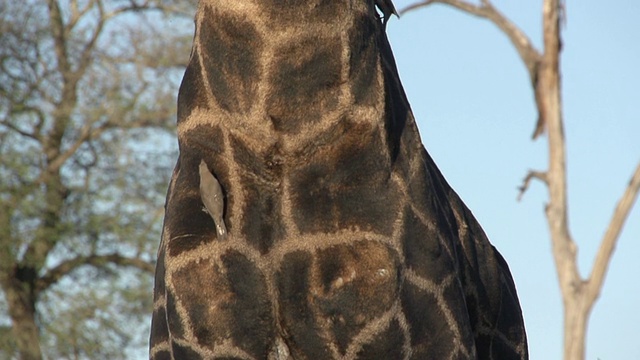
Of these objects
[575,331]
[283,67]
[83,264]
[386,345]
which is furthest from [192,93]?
[83,264]

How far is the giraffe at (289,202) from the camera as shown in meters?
3.30

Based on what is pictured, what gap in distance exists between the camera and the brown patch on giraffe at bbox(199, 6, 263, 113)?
3273 mm

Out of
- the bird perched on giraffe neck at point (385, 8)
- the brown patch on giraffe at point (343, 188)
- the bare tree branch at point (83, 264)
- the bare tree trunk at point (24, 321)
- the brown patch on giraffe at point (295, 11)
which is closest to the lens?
the brown patch on giraffe at point (295, 11)

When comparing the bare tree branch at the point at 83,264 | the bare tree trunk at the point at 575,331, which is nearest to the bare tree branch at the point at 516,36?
the bare tree trunk at the point at 575,331

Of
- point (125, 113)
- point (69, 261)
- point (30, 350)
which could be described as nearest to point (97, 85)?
point (125, 113)

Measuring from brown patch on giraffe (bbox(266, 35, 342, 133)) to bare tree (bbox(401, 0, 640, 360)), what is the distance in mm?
11303

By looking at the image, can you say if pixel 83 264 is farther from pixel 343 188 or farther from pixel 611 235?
pixel 343 188

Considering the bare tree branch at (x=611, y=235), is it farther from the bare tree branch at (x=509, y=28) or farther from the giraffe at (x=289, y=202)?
the giraffe at (x=289, y=202)

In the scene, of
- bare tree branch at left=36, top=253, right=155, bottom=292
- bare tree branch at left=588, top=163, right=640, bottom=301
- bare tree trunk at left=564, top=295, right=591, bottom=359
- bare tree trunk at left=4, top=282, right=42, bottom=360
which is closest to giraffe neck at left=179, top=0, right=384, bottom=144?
bare tree trunk at left=564, top=295, right=591, bottom=359

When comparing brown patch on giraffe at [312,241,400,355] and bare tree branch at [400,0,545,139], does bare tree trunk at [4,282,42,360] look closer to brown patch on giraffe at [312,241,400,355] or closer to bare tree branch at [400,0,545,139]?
bare tree branch at [400,0,545,139]

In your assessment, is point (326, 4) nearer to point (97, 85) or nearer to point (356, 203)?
point (356, 203)

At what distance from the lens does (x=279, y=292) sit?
11.0ft

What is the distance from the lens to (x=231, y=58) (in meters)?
3.32

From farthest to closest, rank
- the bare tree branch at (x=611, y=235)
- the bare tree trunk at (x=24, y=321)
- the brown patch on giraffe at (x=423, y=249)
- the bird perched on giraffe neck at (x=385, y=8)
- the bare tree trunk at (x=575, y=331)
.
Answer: the bare tree trunk at (x=24, y=321) → the bare tree branch at (x=611, y=235) → the bare tree trunk at (x=575, y=331) → the bird perched on giraffe neck at (x=385, y=8) → the brown patch on giraffe at (x=423, y=249)
